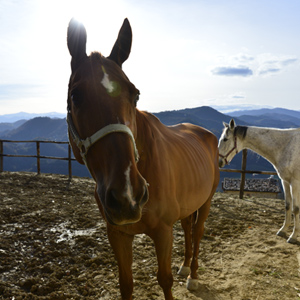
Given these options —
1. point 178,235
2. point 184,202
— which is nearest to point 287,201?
point 178,235

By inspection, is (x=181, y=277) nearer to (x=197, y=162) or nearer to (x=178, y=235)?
(x=178, y=235)

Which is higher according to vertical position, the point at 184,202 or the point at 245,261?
the point at 184,202

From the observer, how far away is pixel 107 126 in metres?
1.18

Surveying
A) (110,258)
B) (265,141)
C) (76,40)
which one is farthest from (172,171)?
(265,141)

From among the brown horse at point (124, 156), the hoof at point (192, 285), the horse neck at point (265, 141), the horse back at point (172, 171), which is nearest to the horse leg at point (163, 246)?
the brown horse at point (124, 156)

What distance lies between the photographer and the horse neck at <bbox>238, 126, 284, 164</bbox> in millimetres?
4625

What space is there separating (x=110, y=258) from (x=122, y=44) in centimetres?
300

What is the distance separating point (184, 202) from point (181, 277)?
1.53m

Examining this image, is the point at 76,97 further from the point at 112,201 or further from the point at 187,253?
the point at 187,253

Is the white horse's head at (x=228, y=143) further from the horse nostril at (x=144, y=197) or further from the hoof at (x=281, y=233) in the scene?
the horse nostril at (x=144, y=197)

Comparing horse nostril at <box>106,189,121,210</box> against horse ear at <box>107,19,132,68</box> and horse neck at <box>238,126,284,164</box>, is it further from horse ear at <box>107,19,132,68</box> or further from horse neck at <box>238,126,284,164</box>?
horse neck at <box>238,126,284,164</box>

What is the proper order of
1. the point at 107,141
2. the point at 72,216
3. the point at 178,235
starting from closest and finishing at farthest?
1. the point at 107,141
2. the point at 178,235
3. the point at 72,216

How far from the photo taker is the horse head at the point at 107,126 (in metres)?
1.10

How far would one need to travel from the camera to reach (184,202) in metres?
2.06
